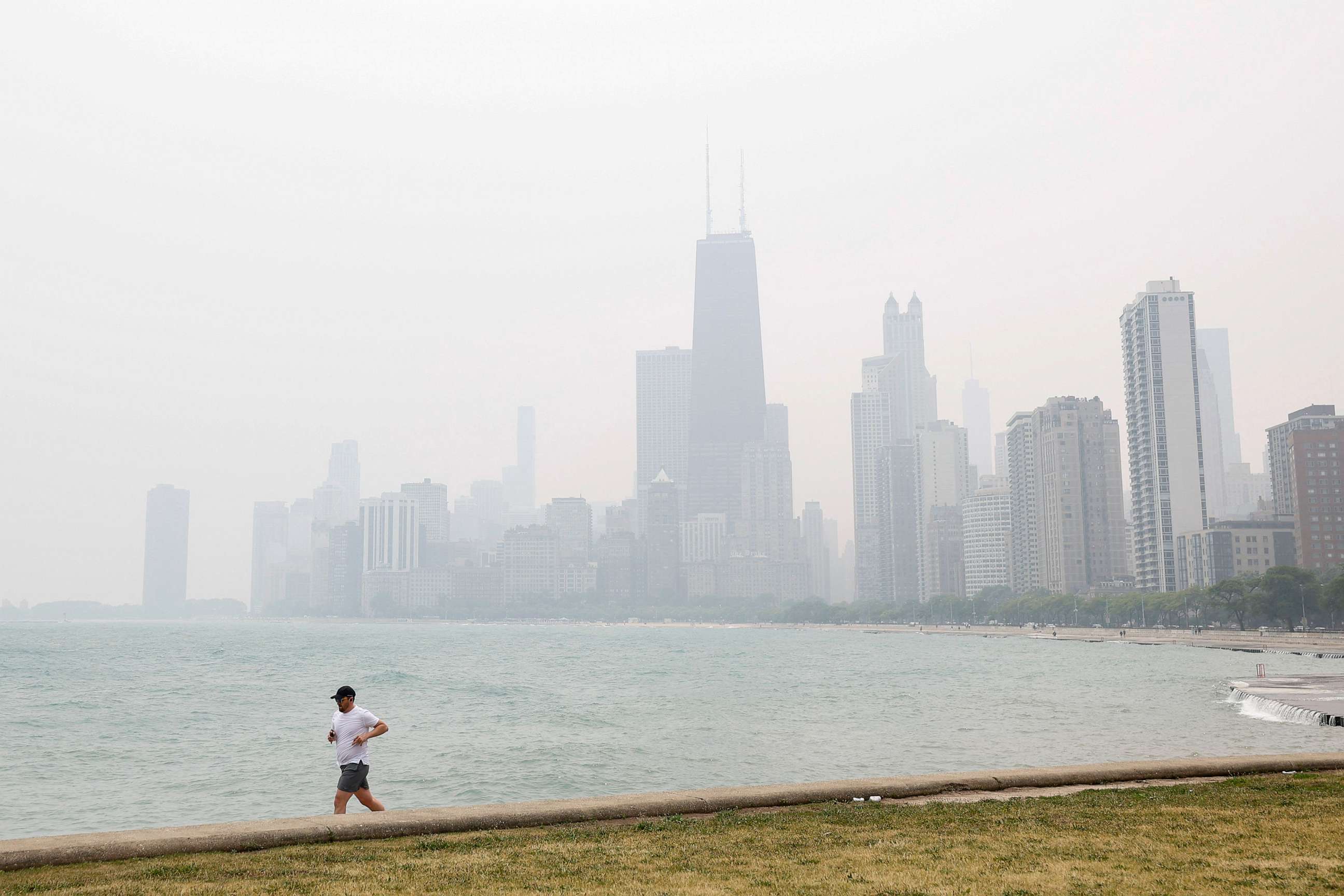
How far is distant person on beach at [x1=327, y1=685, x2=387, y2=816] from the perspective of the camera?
18516 millimetres

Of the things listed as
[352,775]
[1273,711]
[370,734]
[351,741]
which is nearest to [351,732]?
[351,741]

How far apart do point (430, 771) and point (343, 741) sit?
2438cm

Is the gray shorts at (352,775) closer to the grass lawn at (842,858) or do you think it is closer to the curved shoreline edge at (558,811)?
the curved shoreline edge at (558,811)

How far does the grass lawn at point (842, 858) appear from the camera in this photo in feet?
41.8

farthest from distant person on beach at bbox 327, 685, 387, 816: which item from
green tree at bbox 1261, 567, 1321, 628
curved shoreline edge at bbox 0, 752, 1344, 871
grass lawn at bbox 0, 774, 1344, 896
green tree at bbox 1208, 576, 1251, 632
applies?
green tree at bbox 1208, 576, 1251, 632

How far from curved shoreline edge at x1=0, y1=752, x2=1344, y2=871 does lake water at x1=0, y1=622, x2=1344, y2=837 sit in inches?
581

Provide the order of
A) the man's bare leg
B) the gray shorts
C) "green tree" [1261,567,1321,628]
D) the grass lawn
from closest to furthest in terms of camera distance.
A: the grass lawn < the gray shorts < the man's bare leg < "green tree" [1261,567,1321,628]

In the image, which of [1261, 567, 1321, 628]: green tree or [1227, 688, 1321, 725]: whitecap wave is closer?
[1227, 688, 1321, 725]: whitecap wave

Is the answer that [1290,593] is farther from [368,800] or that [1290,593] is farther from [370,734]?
[370,734]

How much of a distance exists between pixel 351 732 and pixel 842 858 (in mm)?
8693

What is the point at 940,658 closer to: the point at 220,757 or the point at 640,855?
the point at 220,757

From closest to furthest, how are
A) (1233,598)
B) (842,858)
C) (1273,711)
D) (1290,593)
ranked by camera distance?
(842,858) → (1273,711) → (1290,593) → (1233,598)

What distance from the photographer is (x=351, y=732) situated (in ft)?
61.0

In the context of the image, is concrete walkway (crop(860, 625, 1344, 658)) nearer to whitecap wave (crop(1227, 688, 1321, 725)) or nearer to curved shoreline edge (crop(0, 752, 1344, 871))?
whitecap wave (crop(1227, 688, 1321, 725))
